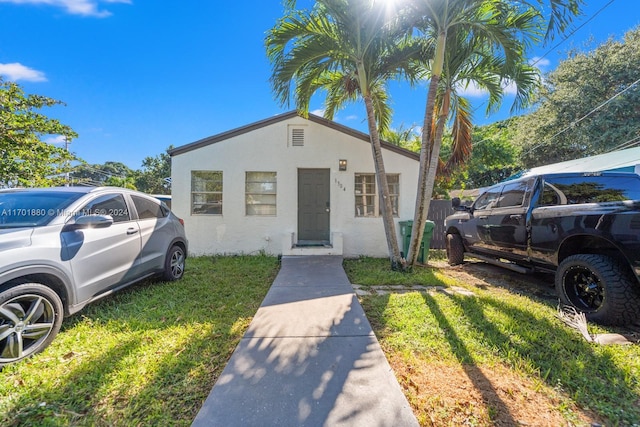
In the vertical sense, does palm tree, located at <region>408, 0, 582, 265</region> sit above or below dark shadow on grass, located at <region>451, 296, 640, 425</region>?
above

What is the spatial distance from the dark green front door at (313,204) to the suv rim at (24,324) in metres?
5.53

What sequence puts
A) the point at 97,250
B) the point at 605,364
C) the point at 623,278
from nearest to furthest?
the point at 605,364 < the point at 623,278 < the point at 97,250

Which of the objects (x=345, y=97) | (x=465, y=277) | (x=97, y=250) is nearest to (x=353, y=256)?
(x=465, y=277)

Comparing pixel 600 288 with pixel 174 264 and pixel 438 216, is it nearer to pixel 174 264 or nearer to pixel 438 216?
pixel 438 216

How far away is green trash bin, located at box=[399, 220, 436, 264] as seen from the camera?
6.80m

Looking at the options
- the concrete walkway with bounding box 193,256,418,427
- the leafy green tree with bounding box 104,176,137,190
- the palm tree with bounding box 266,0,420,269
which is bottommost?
the concrete walkway with bounding box 193,256,418,427

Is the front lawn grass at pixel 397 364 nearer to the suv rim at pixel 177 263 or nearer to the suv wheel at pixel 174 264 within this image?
the suv wheel at pixel 174 264

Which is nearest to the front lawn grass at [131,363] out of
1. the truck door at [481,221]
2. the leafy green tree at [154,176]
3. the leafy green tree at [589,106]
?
the truck door at [481,221]

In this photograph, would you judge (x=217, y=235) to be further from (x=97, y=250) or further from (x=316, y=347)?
(x=316, y=347)

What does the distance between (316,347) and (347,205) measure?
526cm

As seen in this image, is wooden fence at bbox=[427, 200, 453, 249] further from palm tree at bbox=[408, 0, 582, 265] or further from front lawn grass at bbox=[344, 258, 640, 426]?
front lawn grass at bbox=[344, 258, 640, 426]

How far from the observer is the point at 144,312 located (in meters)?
3.67

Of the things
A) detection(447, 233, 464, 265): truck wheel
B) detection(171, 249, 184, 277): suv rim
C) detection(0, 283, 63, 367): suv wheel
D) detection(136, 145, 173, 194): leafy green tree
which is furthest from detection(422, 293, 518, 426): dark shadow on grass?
detection(136, 145, 173, 194): leafy green tree

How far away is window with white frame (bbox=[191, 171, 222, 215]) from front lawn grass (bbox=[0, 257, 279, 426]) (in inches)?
142
